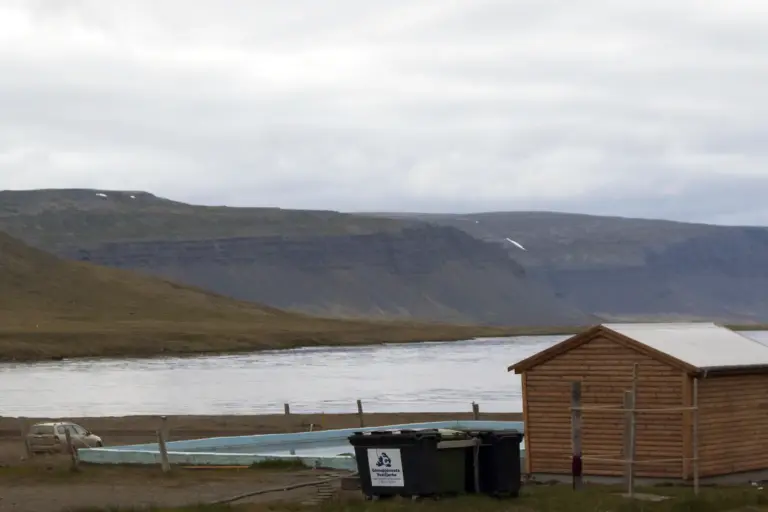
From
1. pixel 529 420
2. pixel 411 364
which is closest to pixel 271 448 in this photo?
pixel 529 420

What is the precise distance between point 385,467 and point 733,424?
623 cm

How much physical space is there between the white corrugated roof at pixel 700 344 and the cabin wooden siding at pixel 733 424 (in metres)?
0.30

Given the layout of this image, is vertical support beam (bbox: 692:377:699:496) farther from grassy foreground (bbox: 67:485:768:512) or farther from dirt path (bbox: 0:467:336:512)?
dirt path (bbox: 0:467:336:512)

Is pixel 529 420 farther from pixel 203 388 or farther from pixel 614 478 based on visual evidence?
pixel 203 388

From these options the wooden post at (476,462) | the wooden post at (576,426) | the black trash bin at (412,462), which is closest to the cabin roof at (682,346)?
the wooden post at (576,426)

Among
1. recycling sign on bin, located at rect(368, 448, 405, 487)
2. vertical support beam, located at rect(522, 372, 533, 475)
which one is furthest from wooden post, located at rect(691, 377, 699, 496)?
recycling sign on bin, located at rect(368, 448, 405, 487)

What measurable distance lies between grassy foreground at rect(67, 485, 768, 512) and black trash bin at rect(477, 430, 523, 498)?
0.29m

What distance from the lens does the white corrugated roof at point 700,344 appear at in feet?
74.6

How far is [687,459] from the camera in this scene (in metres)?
21.7

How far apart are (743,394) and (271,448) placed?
1404 centimetres

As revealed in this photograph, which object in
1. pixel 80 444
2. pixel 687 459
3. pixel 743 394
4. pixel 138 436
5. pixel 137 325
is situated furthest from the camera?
pixel 137 325

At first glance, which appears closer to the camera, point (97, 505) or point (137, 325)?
point (97, 505)

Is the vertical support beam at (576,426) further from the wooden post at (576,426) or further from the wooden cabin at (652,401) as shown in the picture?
the wooden cabin at (652,401)

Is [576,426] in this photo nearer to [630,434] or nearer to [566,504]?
[630,434]
